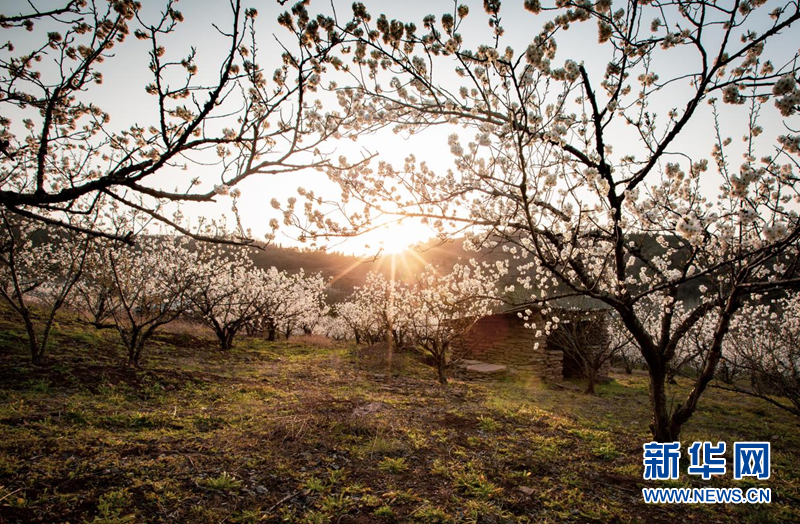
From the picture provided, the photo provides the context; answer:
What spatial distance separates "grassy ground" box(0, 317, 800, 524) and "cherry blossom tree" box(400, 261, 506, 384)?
2.47 metres

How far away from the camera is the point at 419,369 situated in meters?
13.4

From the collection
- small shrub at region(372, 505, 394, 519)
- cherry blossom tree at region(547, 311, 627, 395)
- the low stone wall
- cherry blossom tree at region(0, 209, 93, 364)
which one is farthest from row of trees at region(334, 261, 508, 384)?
cherry blossom tree at region(0, 209, 93, 364)

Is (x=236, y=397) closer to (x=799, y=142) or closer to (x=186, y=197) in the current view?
(x=186, y=197)

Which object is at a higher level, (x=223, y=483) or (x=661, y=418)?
(x=661, y=418)

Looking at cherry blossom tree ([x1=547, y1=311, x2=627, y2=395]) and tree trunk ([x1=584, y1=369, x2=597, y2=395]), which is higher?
cherry blossom tree ([x1=547, y1=311, x2=627, y2=395])

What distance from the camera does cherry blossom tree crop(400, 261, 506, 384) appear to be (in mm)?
10727

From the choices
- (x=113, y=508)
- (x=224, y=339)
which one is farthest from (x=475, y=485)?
(x=224, y=339)

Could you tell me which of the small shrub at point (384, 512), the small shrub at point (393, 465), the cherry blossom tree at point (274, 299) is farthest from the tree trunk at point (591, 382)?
the cherry blossom tree at point (274, 299)

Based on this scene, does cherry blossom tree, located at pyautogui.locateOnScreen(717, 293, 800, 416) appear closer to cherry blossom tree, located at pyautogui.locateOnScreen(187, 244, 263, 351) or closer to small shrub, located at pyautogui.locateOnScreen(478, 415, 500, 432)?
small shrub, located at pyautogui.locateOnScreen(478, 415, 500, 432)

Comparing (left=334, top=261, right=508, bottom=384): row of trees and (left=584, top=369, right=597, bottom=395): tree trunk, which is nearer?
(left=334, top=261, right=508, bottom=384): row of trees

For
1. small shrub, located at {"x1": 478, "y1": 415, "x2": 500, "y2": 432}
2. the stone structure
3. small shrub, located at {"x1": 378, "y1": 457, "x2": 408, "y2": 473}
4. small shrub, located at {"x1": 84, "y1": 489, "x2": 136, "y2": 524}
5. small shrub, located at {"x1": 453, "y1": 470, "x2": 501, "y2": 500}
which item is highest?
the stone structure

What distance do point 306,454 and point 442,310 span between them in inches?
291

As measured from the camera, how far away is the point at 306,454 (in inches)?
A: 173

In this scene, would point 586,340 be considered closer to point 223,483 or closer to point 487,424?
point 487,424
